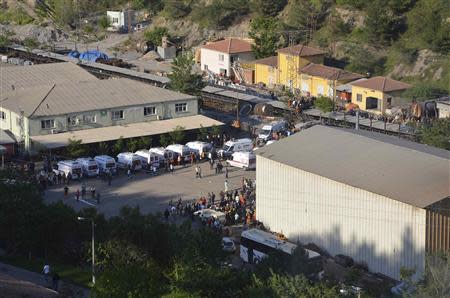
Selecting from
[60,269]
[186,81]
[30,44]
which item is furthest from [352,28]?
[60,269]

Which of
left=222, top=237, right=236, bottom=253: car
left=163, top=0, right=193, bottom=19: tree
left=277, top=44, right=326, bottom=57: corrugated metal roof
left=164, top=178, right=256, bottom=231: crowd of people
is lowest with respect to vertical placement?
left=164, top=178, right=256, bottom=231: crowd of people

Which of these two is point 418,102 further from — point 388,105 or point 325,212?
point 325,212

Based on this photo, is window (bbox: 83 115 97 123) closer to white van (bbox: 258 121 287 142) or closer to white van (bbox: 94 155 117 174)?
white van (bbox: 94 155 117 174)

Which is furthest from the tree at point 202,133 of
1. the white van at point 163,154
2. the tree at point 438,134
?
the tree at point 438,134

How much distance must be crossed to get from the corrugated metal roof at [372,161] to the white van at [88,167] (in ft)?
15.0

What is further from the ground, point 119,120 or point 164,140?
point 119,120

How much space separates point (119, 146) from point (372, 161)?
786 centimetres

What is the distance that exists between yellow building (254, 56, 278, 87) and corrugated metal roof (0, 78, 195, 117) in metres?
6.40

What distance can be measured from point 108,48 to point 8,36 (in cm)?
439

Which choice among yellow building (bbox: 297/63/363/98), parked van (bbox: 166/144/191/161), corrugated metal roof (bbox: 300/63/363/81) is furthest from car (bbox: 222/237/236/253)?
corrugated metal roof (bbox: 300/63/363/81)

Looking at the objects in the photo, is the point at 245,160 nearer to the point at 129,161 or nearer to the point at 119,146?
the point at 129,161

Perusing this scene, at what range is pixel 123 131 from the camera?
2295 cm

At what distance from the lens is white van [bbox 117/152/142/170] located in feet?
69.6

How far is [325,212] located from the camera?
631 inches
